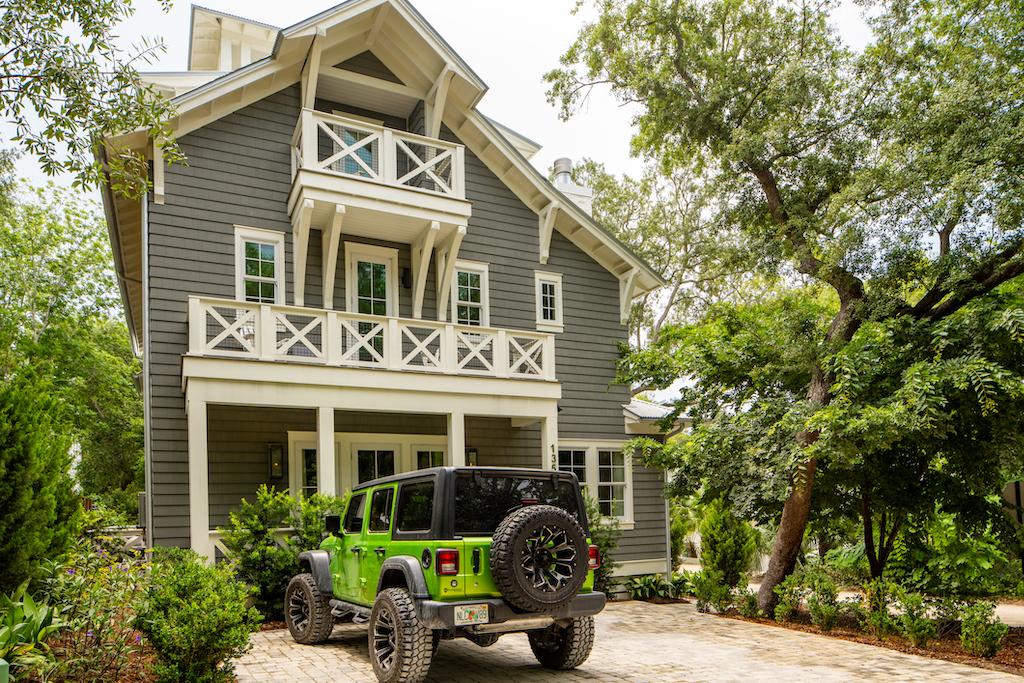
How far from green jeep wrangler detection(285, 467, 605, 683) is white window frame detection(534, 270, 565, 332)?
7.72m

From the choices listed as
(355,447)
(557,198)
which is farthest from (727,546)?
(557,198)

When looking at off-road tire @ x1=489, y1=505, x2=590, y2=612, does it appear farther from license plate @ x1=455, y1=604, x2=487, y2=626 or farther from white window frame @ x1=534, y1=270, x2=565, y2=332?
white window frame @ x1=534, y1=270, x2=565, y2=332

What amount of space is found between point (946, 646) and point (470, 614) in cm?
645

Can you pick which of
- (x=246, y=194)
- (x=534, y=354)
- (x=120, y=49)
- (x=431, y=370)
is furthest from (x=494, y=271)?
(x=120, y=49)

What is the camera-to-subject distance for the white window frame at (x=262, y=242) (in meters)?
12.1

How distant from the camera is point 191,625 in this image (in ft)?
20.1

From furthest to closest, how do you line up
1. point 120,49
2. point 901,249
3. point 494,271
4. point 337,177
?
point 494,271 → point 337,177 → point 901,249 → point 120,49

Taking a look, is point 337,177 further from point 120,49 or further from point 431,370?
point 120,49

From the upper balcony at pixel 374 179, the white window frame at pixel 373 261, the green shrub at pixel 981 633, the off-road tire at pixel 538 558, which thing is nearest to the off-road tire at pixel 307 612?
the off-road tire at pixel 538 558

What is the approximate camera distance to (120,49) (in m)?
7.64

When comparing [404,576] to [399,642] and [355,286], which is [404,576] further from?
[355,286]

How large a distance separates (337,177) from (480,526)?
23.6ft

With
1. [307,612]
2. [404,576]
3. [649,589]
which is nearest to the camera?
[404,576]

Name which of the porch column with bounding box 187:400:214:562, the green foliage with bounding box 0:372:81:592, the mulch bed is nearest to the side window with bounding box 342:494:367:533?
the green foliage with bounding box 0:372:81:592
